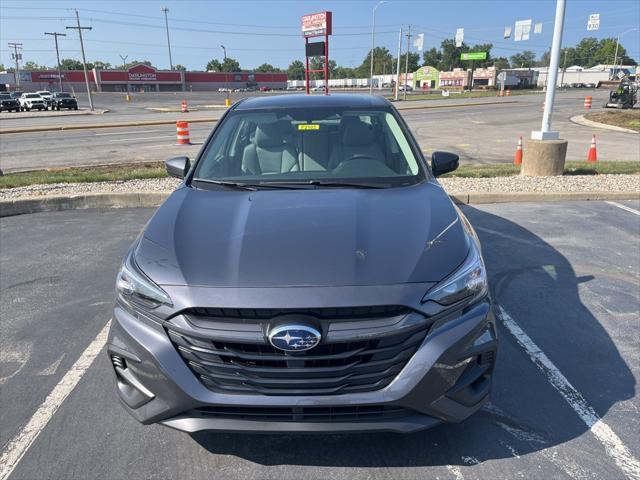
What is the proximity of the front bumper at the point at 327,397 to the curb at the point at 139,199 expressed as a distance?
593 cm

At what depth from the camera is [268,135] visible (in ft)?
13.0

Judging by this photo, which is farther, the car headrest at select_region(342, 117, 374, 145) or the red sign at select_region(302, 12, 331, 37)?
the red sign at select_region(302, 12, 331, 37)

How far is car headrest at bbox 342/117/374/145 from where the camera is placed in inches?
150

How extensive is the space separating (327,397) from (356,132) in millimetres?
2301

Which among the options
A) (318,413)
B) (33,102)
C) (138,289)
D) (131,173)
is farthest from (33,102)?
(318,413)

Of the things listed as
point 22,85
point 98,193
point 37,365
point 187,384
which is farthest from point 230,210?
point 22,85

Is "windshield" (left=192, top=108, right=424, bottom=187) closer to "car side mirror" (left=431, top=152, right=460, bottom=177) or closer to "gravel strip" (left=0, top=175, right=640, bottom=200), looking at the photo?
"car side mirror" (left=431, top=152, right=460, bottom=177)

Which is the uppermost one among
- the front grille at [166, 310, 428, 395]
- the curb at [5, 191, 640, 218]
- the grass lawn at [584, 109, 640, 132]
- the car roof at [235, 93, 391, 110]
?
the car roof at [235, 93, 391, 110]

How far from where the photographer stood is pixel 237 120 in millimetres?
4094

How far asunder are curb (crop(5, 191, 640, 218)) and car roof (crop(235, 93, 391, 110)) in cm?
396

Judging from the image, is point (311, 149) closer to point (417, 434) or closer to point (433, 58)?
point (417, 434)

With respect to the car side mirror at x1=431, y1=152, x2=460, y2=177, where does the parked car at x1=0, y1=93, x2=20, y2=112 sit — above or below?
below

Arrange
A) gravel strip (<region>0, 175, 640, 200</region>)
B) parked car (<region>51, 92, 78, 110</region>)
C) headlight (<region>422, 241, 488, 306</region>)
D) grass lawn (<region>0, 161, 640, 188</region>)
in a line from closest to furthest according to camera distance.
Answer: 1. headlight (<region>422, 241, 488, 306</region>)
2. gravel strip (<region>0, 175, 640, 200</region>)
3. grass lawn (<region>0, 161, 640, 188</region>)
4. parked car (<region>51, 92, 78, 110</region>)

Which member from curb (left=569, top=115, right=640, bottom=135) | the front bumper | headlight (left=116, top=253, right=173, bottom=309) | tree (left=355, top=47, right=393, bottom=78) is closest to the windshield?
headlight (left=116, top=253, right=173, bottom=309)
